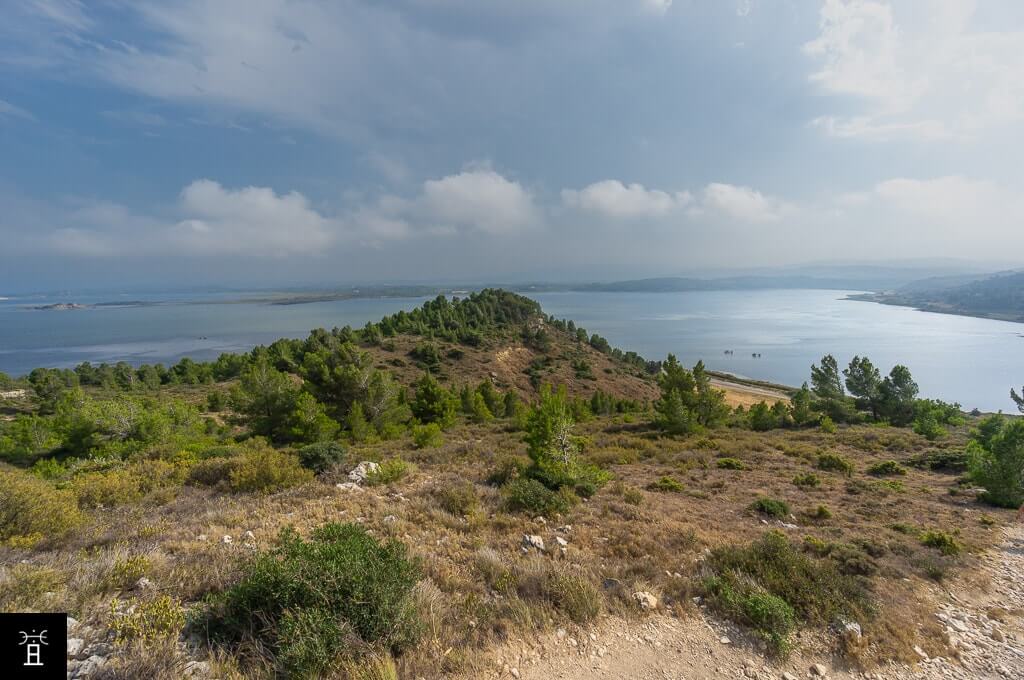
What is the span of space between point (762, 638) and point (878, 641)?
4.81 feet

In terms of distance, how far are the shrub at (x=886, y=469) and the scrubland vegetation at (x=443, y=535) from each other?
0.13 meters

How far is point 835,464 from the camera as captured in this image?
15.1 meters

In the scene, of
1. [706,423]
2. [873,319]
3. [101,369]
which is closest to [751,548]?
[706,423]

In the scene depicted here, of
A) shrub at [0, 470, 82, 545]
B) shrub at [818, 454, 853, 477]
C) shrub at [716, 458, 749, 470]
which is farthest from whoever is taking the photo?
shrub at [716, 458, 749, 470]

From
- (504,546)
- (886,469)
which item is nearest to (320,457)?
(504,546)

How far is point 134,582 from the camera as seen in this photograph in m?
4.78

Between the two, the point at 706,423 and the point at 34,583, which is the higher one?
the point at 34,583

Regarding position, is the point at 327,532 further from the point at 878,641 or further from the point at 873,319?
the point at 873,319

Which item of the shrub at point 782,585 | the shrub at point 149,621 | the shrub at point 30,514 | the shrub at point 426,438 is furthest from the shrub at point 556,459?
the shrub at point 30,514

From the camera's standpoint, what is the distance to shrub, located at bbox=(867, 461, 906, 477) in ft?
48.1

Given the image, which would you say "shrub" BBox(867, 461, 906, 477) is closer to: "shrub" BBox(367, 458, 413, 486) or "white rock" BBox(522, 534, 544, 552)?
"white rock" BBox(522, 534, 544, 552)

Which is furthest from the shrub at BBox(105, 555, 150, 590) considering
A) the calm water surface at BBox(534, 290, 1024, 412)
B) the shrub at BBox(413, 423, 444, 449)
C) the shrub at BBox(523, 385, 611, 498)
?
the calm water surface at BBox(534, 290, 1024, 412)

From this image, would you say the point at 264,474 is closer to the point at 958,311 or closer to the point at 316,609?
the point at 316,609

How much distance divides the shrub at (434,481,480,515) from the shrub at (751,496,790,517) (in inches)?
275
